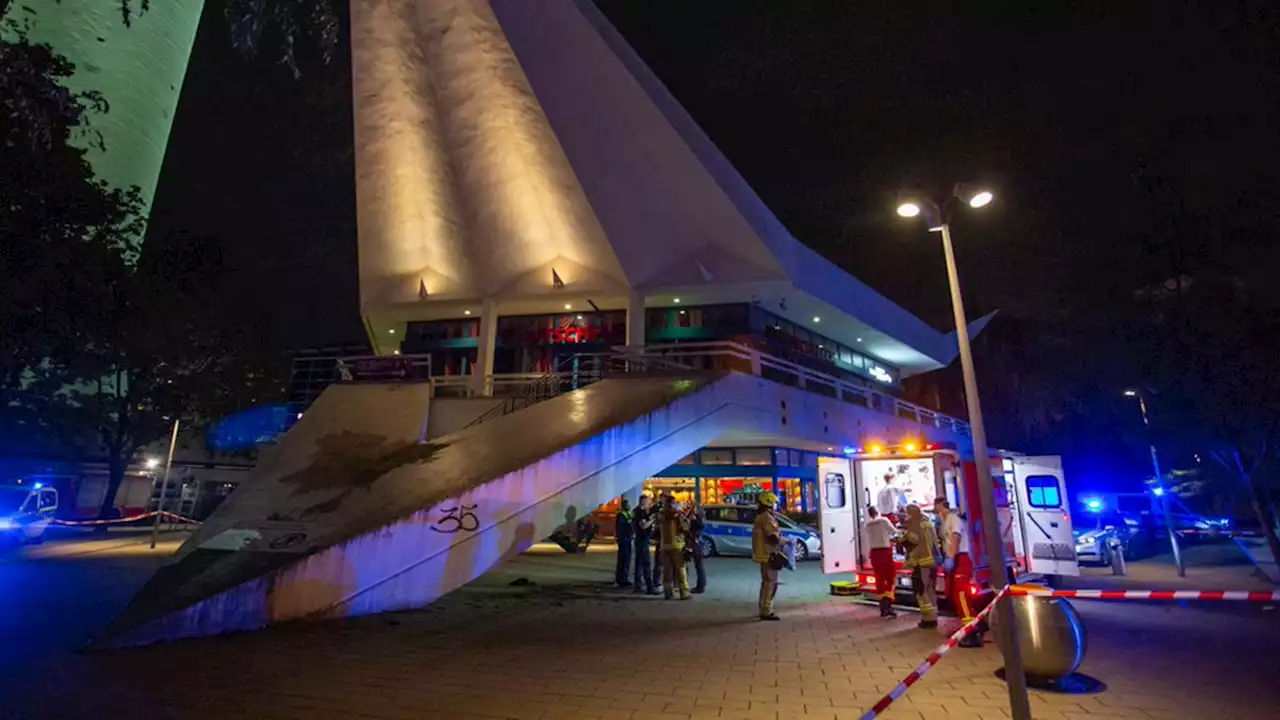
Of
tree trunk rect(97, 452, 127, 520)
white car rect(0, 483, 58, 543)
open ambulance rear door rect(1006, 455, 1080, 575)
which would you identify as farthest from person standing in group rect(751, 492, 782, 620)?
tree trunk rect(97, 452, 127, 520)

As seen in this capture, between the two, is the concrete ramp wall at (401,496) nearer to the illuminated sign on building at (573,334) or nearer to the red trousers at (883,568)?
the red trousers at (883,568)

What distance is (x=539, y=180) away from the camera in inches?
873

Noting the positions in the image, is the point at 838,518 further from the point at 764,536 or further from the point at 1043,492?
the point at 1043,492

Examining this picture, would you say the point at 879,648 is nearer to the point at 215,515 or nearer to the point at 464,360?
the point at 215,515

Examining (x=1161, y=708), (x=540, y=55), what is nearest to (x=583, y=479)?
(x=1161, y=708)

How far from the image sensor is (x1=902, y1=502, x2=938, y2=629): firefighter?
8.40m

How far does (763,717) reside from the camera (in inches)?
185

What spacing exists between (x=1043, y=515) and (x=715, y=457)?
15466 mm

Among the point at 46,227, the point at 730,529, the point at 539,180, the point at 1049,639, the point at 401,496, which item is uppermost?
the point at 539,180

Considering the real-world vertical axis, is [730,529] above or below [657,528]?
below

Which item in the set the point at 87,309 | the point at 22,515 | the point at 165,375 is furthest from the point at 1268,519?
the point at 165,375

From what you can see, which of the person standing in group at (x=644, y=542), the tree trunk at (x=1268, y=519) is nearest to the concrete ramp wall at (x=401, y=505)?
the person standing in group at (x=644, y=542)

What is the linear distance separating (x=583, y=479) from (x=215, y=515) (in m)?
6.46

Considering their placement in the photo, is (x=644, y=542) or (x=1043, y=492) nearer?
(x=644, y=542)
